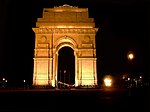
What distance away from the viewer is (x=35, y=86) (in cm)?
3061

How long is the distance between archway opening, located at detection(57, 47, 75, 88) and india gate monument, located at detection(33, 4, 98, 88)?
15.7 metres

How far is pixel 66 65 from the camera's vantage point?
1999 inches

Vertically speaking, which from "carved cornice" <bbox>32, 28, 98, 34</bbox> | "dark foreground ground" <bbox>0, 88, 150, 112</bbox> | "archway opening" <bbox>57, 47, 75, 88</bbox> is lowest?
"dark foreground ground" <bbox>0, 88, 150, 112</bbox>

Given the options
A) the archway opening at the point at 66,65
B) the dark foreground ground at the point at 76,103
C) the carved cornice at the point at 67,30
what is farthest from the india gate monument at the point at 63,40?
the dark foreground ground at the point at 76,103

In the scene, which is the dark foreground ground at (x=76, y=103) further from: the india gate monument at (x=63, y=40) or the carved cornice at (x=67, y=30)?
the carved cornice at (x=67, y=30)

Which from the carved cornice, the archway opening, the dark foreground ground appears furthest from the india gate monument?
the dark foreground ground

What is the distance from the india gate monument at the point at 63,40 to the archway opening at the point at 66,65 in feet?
51.6

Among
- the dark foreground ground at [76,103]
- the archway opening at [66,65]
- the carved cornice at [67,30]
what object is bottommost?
the dark foreground ground at [76,103]

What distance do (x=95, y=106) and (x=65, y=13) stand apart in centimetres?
2359

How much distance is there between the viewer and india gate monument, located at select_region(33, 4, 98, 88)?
3256 cm

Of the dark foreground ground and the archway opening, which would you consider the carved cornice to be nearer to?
the archway opening

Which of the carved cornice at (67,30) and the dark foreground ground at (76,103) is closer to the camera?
the dark foreground ground at (76,103)

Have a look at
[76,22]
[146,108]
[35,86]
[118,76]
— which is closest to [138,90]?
[146,108]

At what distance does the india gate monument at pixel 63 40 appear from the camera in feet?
107
